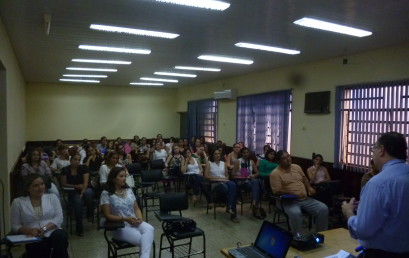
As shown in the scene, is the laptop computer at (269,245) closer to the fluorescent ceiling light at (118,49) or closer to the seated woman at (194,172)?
the seated woman at (194,172)

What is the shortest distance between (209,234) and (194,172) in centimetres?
193

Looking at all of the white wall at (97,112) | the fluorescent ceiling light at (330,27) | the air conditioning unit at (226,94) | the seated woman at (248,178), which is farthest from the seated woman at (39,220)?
the white wall at (97,112)

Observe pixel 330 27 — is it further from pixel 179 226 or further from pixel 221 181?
pixel 179 226

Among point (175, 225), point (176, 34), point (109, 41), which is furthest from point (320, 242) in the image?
point (109, 41)

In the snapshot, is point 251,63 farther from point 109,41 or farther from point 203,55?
point 109,41

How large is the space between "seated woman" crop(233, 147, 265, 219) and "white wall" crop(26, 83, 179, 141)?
7.80 m

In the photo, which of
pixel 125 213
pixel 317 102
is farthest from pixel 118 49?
pixel 317 102

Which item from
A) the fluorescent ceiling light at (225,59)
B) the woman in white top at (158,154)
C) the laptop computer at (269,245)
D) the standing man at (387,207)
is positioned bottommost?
the laptop computer at (269,245)

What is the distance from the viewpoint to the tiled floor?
403 centimetres

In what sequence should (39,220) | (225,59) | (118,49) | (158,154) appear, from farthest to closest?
1. (158,154)
2. (225,59)
3. (118,49)
4. (39,220)

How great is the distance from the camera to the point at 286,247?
7.58ft

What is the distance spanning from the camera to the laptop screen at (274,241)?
233 cm

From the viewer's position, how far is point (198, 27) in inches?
173

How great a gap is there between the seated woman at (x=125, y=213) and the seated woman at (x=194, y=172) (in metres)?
2.64
